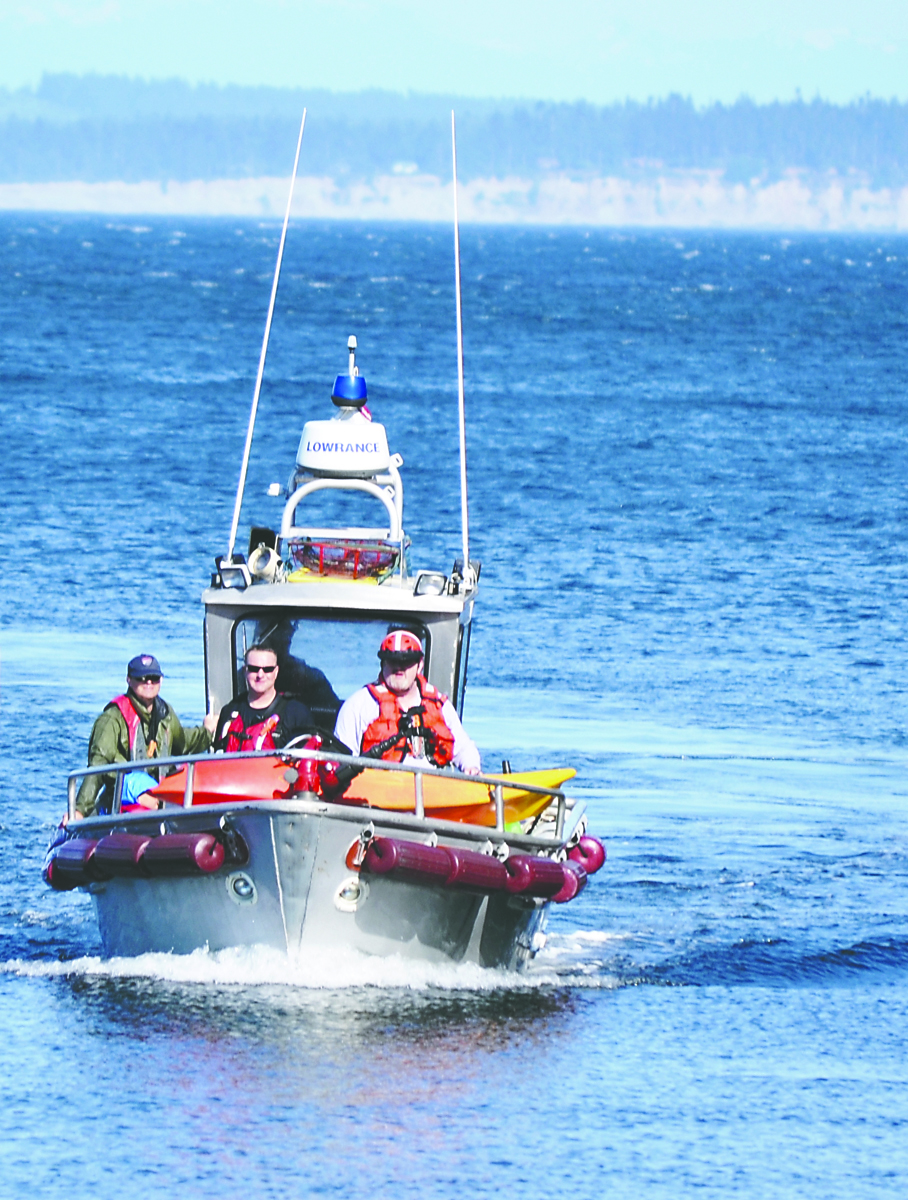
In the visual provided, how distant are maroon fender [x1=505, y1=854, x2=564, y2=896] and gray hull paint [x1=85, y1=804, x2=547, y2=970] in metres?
0.13

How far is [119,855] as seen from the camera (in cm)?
1123

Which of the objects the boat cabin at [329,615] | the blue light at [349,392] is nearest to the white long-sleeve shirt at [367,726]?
the boat cabin at [329,615]

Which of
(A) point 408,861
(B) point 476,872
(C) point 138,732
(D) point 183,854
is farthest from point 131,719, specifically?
(B) point 476,872

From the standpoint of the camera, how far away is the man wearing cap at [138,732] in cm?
1220

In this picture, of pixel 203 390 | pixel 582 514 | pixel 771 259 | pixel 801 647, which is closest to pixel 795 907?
pixel 801 647

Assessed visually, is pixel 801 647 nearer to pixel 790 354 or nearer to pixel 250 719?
pixel 250 719

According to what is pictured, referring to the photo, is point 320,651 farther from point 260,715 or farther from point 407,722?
point 407,722

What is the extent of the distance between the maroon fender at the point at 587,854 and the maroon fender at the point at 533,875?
2.92 feet

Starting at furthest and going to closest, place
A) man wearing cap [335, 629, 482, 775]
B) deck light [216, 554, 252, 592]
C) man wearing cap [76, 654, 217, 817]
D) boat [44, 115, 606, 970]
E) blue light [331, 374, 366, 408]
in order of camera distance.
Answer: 1. blue light [331, 374, 366, 408]
2. deck light [216, 554, 252, 592]
3. man wearing cap [76, 654, 217, 817]
4. man wearing cap [335, 629, 482, 775]
5. boat [44, 115, 606, 970]

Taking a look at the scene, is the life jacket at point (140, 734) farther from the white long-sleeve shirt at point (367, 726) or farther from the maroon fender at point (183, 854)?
the maroon fender at point (183, 854)

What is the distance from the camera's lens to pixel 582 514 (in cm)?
3250

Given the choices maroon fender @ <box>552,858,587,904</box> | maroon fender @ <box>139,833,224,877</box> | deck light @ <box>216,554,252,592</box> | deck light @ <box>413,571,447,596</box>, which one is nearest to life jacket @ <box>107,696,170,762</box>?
deck light @ <box>216,554,252,592</box>

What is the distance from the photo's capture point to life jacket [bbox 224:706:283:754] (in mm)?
11547

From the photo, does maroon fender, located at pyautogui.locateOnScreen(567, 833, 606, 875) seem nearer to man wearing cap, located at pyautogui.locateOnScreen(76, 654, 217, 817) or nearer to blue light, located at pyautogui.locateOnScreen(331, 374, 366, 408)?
man wearing cap, located at pyautogui.locateOnScreen(76, 654, 217, 817)
